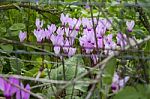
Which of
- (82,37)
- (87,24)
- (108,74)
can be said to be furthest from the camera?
(87,24)

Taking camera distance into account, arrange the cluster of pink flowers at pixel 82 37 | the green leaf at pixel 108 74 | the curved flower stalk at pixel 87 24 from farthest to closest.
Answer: the curved flower stalk at pixel 87 24 < the cluster of pink flowers at pixel 82 37 < the green leaf at pixel 108 74

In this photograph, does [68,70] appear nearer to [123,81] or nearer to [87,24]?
[87,24]

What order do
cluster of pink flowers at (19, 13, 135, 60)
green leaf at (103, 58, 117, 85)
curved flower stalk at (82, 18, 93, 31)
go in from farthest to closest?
curved flower stalk at (82, 18, 93, 31)
cluster of pink flowers at (19, 13, 135, 60)
green leaf at (103, 58, 117, 85)

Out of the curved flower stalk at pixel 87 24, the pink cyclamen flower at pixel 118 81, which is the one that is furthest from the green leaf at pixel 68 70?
the pink cyclamen flower at pixel 118 81

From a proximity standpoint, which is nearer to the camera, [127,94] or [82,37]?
[127,94]

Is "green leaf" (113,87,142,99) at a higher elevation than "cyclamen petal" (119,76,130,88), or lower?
lower

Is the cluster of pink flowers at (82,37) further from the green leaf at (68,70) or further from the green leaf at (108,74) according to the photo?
the green leaf at (108,74)

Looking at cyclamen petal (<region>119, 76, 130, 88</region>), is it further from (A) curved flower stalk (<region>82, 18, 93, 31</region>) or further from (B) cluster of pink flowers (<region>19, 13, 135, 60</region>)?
(A) curved flower stalk (<region>82, 18, 93, 31</region>)

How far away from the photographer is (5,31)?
209cm

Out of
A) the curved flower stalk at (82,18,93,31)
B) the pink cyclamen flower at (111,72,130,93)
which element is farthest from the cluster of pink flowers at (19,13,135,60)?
the pink cyclamen flower at (111,72,130,93)

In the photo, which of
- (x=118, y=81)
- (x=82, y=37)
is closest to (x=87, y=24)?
(x=82, y=37)

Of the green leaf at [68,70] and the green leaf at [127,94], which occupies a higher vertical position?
the green leaf at [127,94]

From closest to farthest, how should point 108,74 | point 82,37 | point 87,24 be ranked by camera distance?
point 108,74, point 82,37, point 87,24

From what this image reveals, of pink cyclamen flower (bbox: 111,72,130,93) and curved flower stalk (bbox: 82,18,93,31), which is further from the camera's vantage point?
curved flower stalk (bbox: 82,18,93,31)
